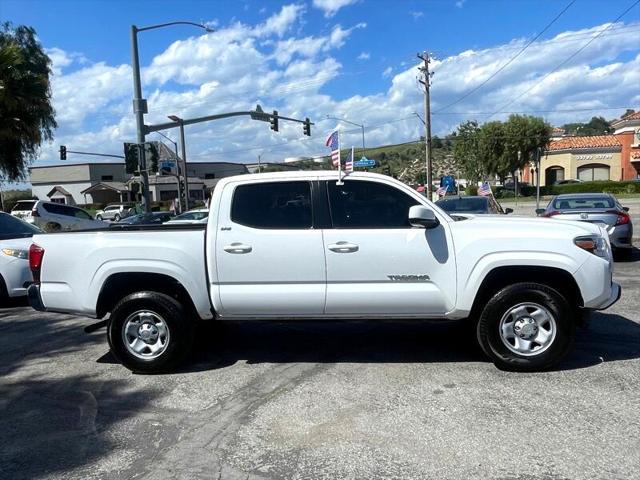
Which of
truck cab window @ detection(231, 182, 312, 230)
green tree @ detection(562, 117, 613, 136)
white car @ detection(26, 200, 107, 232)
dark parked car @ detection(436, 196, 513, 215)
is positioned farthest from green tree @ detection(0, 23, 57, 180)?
green tree @ detection(562, 117, 613, 136)

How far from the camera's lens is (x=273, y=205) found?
17.7ft

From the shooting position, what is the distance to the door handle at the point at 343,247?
5.15 meters

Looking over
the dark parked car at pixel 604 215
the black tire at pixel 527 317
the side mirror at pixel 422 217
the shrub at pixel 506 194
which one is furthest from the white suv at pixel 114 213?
the black tire at pixel 527 317

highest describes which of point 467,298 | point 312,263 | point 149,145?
point 149,145

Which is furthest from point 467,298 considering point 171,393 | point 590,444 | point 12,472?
point 12,472

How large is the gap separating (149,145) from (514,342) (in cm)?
1897

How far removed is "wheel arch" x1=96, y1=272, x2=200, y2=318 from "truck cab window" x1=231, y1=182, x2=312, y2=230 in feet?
3.10

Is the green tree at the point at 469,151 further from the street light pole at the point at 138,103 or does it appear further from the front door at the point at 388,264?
the front door at the point at 388,264

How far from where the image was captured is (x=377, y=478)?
11.3ft

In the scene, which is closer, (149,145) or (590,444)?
(590,444)

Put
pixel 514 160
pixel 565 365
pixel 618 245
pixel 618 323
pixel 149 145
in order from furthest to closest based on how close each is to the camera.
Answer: pixel 514 160, pixel 149 145, pixel 618 245, pixel 618 323, pixel 565 365

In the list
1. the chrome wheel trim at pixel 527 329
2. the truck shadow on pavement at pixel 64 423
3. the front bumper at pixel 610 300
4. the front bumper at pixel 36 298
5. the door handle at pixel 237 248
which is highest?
the door handle at pixel 237 248

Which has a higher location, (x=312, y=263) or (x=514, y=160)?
(x=514, y=160)

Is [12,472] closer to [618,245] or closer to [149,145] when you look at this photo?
[618,245]
